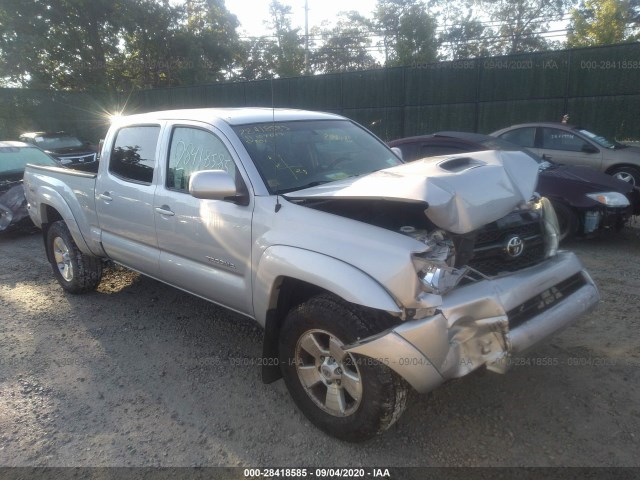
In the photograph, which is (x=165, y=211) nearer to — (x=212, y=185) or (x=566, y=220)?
(x=212, y=185)

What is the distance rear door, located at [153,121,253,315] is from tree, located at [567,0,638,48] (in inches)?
926

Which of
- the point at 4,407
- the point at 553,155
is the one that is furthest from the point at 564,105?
the point at 4,407

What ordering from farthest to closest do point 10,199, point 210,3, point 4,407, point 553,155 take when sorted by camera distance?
point 210,3
point 553,155
point 10,199
point 4,407

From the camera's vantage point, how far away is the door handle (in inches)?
145

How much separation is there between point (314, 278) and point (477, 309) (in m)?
0.84

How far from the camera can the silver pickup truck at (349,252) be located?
2.41 m

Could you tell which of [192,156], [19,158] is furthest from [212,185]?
[19,158]

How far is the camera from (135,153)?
169 inches

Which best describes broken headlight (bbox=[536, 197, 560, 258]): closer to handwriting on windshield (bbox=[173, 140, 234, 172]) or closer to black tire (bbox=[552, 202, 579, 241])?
handwriting on windshield (bbox=[173, 140, 234, 172])

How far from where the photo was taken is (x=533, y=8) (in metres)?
38.0

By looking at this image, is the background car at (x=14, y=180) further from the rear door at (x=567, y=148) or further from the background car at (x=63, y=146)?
the rear door at (x=567, y=148)

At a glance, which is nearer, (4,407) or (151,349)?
(4,407)

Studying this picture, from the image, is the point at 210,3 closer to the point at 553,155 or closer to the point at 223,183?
the point at 553,155

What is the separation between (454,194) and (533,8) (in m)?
42.7
